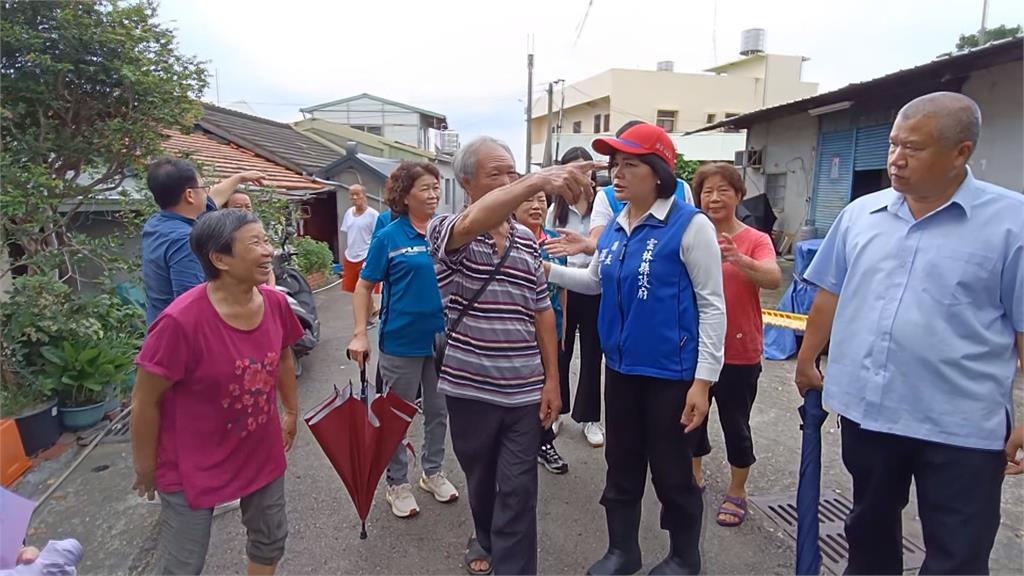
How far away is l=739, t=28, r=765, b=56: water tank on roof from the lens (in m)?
27.6

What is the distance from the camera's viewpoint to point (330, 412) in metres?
2.38

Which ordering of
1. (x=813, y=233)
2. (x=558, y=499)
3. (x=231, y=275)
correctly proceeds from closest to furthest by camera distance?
1. (x=231, y=275)
2. (x=558, y=499)
3. (x=813, y=233)

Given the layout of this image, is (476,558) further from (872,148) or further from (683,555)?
(872,148)

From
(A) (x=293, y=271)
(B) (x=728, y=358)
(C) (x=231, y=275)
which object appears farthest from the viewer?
(A) (x=293, y=271)

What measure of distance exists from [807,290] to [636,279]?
171 inches

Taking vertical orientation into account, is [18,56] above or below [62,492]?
above

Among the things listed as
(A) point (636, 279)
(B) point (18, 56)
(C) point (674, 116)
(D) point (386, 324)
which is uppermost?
(C) point (674, 116)

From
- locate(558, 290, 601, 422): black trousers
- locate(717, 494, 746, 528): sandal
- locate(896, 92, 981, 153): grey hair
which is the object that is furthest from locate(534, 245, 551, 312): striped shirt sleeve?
locate(717, 494, 746, 528): sandal

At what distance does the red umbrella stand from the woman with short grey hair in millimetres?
339

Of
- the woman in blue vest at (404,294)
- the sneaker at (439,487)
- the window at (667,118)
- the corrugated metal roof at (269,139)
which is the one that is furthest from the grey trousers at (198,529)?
the window at (667,118)

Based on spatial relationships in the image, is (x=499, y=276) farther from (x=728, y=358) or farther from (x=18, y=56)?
(x=18, y=56)

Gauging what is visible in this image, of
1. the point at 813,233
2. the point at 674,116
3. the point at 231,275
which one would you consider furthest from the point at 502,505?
the point at 674,116

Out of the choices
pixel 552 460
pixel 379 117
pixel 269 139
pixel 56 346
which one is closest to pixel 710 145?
pixel 269 139

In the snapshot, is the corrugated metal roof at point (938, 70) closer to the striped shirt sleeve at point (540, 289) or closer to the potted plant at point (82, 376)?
the striped shirt sleeve at point (540, 289)
